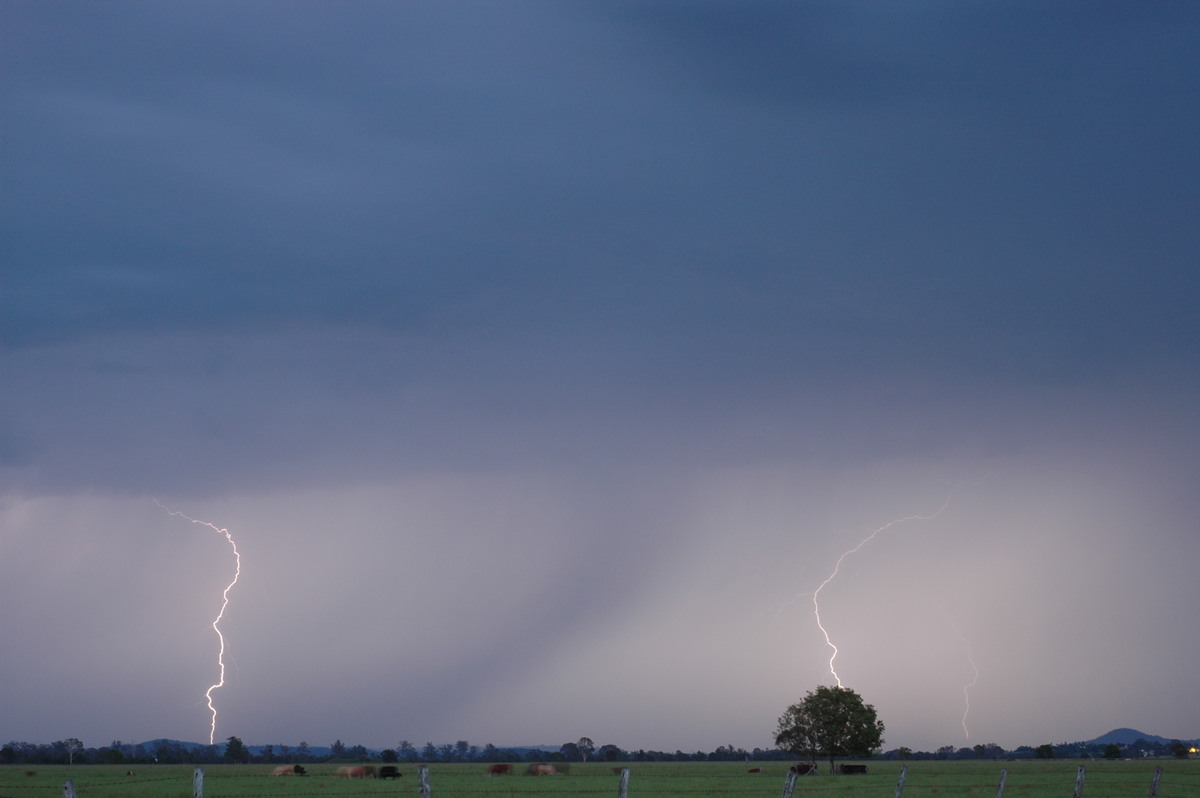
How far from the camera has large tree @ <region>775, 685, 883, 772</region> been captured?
95812 millimetres

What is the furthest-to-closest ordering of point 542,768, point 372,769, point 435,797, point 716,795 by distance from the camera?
point 542,768
point 372,769
point 716,795
point 435,797

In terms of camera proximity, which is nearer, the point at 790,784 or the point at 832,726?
the point at 790,784

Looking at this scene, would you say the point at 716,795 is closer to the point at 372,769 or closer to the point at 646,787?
the point at 646,787

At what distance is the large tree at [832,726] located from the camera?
9581cm

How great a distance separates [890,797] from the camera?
41625 mm

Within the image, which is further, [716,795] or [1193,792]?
[716,795]

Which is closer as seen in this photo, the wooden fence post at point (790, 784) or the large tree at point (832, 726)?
the wooden fence post at point (790, 784)

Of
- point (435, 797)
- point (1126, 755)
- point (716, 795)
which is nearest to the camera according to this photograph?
point (435, 797)

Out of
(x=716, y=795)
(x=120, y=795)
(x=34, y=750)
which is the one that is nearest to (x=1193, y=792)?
(x=716, y=795)

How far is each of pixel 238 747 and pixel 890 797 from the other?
568 ft

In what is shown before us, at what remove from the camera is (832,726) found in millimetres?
96000

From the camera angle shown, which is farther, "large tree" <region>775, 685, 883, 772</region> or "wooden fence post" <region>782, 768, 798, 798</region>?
"large tree" <region>775, 685, 883, 772</region>

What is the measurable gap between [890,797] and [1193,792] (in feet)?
39.3

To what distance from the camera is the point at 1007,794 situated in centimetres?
4169
